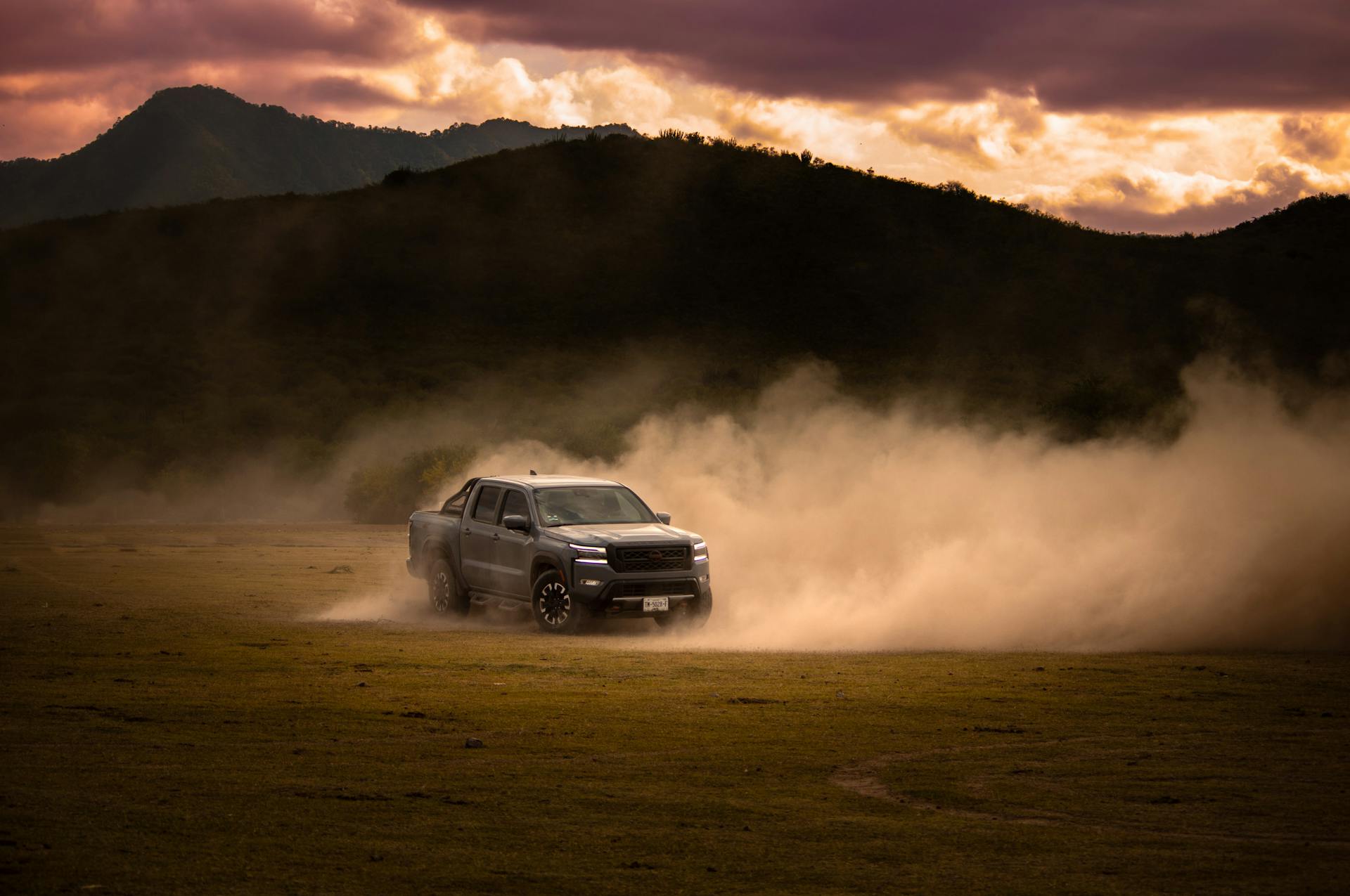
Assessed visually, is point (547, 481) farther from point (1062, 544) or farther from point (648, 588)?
point (1062, 544)

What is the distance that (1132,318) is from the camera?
338 feet

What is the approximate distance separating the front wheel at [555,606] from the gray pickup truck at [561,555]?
1 centimetres

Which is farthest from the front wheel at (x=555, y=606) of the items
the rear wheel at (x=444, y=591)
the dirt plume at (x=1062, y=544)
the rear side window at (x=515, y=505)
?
the rear wheel at (x=444, y=591)

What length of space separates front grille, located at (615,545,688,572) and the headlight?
16 cm

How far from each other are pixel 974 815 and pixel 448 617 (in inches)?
533

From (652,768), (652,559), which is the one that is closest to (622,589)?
(652,559)

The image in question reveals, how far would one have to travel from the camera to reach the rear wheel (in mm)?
21359

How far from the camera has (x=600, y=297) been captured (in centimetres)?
10950

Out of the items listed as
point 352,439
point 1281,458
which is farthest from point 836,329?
point 1281,458

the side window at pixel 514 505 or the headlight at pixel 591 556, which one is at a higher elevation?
the side window at pixel 514 505

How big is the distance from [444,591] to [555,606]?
277 centimetres

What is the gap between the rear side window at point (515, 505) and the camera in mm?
20359

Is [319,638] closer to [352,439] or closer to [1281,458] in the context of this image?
[1281,458]

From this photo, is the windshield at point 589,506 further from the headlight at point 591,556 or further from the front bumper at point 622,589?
the front bumper at point 622,589
